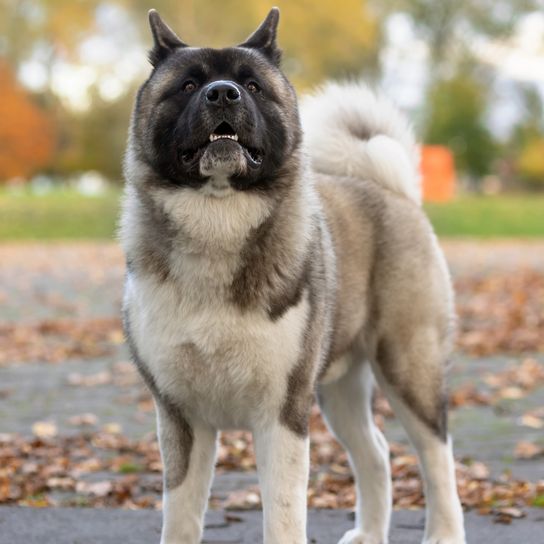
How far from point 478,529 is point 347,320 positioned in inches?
46.6

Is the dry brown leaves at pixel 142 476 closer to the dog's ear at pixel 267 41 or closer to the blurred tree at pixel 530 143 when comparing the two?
the dog's ear at pixel 267 41

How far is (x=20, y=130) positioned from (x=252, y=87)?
129 ft

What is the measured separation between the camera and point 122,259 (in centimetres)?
1984

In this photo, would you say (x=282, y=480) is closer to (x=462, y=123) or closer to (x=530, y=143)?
(x=462, y=123)

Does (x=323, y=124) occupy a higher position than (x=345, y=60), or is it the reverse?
(x=345, y=60)

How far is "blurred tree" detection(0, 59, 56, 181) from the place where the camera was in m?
41.5

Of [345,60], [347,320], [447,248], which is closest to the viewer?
[347,320]

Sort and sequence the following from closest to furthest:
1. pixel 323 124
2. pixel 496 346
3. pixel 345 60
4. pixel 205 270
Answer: pixel 205 270 < pixel 323 124 < pixel 496 346 < pixel 345 60

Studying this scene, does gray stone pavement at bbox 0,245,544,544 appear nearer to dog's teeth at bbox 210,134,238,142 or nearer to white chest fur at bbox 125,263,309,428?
white chest fur at bbox 125,263,309,428

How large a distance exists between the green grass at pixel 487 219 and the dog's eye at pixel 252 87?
71.2 feet

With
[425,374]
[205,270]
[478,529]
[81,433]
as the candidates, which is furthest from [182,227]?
[81,433]

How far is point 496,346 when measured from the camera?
963 centimetres

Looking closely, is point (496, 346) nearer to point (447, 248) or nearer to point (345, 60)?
point (447, 248)

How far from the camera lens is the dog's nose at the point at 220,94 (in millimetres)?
3461
